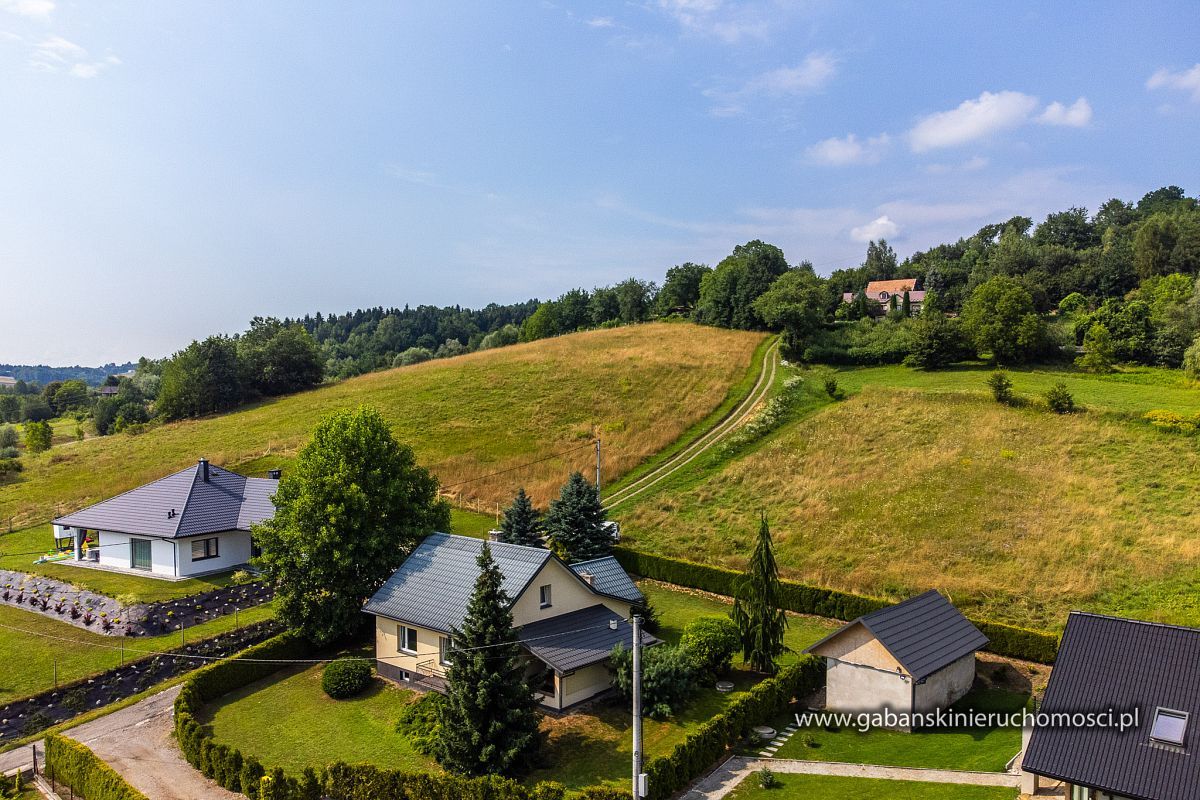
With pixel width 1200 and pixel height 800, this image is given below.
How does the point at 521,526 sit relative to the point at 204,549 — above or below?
above

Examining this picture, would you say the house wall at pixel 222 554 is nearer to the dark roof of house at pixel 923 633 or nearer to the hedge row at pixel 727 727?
the hedge row at pixel 727 727

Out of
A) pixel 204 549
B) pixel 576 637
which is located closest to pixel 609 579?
pixel 576 637

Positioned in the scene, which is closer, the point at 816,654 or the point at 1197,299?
the point at 816,654

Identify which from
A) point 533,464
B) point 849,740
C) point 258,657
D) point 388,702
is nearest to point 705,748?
point 849,740

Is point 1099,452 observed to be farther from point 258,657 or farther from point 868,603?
point 258,657

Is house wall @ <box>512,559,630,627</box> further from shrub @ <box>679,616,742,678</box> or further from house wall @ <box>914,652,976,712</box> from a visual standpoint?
house wall @ <box>914,652,976,712</box>

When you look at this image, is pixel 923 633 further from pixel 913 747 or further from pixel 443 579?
pixel 443 579
